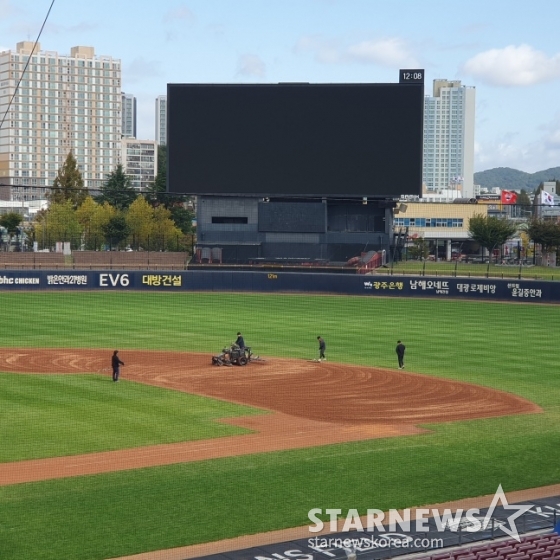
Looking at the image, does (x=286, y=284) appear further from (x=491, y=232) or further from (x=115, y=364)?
(x=115, y=364)

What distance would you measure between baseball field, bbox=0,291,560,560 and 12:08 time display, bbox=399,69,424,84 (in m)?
32.9

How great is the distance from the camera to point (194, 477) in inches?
824

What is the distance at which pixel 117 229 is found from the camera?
3912 inches

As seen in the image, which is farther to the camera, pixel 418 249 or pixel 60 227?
pixel 418 249

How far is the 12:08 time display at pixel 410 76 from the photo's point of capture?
77.0 metres

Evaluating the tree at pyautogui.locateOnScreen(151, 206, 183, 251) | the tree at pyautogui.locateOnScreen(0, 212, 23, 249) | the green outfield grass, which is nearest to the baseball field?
the green outfield grass

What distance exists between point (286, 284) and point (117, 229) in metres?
34.2

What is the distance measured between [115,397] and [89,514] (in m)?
11.6

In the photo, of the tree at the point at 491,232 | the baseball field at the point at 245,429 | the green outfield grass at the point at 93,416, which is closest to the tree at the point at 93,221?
the tree at the point at 491,232

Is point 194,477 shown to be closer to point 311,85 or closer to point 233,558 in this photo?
point 233,558

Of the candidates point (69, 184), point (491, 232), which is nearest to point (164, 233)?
point (69, 184)

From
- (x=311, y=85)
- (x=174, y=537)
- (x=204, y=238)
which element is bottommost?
(x=174, y=537)

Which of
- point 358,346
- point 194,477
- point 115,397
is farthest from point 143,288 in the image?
point 194,477

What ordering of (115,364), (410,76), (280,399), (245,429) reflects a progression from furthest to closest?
(410,76)
(115,364)
(280,399)
(245,429)
